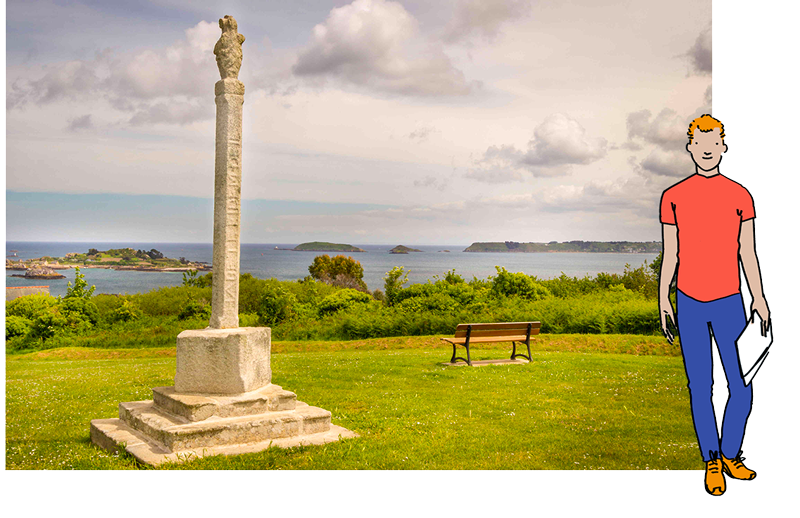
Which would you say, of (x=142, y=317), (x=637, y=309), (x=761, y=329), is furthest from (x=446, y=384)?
(x=142, y=317)

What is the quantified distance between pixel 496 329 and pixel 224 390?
5914mm

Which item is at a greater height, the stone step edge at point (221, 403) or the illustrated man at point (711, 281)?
the illustrated man at point (711, 281)

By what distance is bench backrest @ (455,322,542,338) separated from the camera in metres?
10.5

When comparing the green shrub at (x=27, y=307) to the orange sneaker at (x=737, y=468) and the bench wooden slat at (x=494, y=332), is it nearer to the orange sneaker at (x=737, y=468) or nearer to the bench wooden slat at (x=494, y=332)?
the bench wooden slat at (x=494, y=332)

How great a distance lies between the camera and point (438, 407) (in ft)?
23.9

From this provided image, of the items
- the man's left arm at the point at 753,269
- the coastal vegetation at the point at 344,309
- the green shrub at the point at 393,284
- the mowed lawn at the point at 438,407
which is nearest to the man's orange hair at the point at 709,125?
the man's left arm at the point at 753,269

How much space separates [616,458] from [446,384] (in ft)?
11.7

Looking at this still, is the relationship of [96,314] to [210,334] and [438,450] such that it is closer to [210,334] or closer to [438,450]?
[210,334]

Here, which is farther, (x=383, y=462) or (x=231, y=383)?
(x=231, y=383)

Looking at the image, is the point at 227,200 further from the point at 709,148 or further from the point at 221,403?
the point at 709,148

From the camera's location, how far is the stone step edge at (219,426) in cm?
534

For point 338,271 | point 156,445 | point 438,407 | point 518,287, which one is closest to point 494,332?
point 438,407

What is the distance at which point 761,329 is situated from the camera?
15.4 ft

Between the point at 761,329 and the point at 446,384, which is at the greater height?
the point at 761,329
